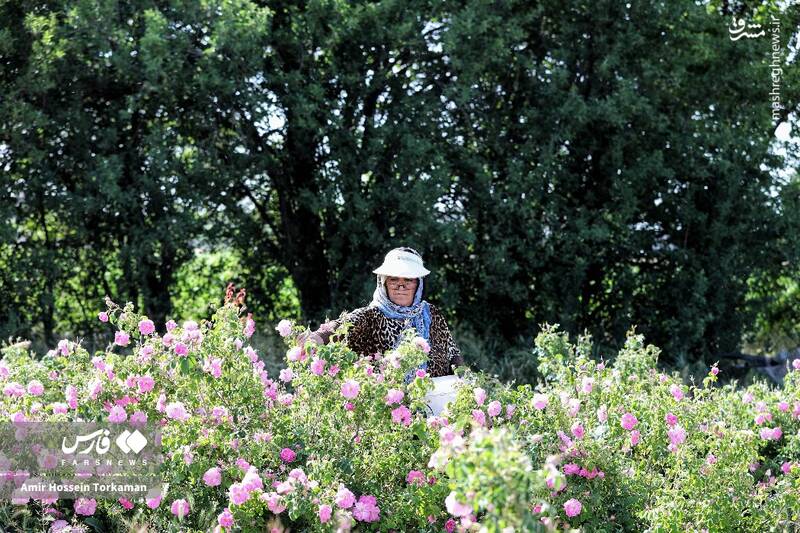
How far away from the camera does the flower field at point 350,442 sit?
3.56 m

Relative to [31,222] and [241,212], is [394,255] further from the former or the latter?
[31,222]

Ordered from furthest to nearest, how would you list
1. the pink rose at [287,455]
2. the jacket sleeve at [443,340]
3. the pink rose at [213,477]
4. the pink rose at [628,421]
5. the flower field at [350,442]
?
the jacket sleeve at [443,340] < the pink rose at [628,421] < the pink rose at [287,455] < the flower field at [350,442] < the pink rose at [213,477]

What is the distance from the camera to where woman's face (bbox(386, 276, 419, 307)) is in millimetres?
4703

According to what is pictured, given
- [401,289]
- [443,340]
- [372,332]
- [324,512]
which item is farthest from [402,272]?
[324,512]

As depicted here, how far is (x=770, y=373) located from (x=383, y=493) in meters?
6.04

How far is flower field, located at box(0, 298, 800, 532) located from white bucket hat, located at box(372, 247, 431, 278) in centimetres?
79

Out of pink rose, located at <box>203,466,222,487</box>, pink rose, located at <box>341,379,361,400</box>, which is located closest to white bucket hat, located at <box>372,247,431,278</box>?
pink rose, located at <box>341,379,361,400</box>

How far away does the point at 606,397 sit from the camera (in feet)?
14.0

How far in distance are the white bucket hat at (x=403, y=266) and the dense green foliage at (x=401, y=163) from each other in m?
2.92

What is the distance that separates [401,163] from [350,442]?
4225 millimetres

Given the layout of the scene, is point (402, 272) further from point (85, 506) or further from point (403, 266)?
point (85, 506)

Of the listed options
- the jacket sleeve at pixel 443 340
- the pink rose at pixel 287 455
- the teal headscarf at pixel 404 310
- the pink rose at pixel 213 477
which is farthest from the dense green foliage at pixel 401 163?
the pink rose at pixel 213 477

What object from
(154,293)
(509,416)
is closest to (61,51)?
(154,293)

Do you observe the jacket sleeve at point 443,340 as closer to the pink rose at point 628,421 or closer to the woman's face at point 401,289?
Answer: the woman's face at point 401,289
